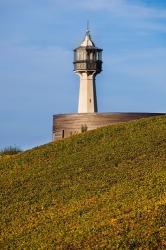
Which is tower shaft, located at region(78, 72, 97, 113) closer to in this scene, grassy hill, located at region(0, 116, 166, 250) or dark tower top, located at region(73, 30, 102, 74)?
dark tower top, located at region(73, 30, 102, 74)

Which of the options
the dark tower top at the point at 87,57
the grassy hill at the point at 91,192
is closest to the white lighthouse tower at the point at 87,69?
the dark tower top at the point at 87,57

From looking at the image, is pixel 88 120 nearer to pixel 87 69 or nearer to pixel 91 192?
pixel 87 69

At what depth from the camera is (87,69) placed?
52.4 metres

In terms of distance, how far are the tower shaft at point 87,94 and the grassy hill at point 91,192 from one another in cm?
2376

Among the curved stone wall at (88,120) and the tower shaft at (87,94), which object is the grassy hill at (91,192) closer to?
the curved stone wall at (88,120)

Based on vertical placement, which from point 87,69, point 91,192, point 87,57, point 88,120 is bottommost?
point 91,192

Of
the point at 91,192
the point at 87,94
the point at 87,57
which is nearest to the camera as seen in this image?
the point at 91,192

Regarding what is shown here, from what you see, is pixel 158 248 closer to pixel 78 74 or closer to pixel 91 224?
pixel 91 224

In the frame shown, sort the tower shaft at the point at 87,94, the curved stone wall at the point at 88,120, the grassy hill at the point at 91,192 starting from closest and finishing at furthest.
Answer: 1. the grassy hill at the point at 91,192
2. the curved stone wall at the point at 88,120
3. the tower shaft at the point at 87,94

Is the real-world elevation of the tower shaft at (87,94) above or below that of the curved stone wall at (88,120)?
above

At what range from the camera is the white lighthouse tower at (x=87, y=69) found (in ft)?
172

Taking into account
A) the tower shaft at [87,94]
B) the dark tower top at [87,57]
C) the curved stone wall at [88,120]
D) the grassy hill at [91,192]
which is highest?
the dark tower top at [87,57]

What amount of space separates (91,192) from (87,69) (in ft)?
111

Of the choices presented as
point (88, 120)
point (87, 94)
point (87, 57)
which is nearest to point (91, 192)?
point (88, 120)
